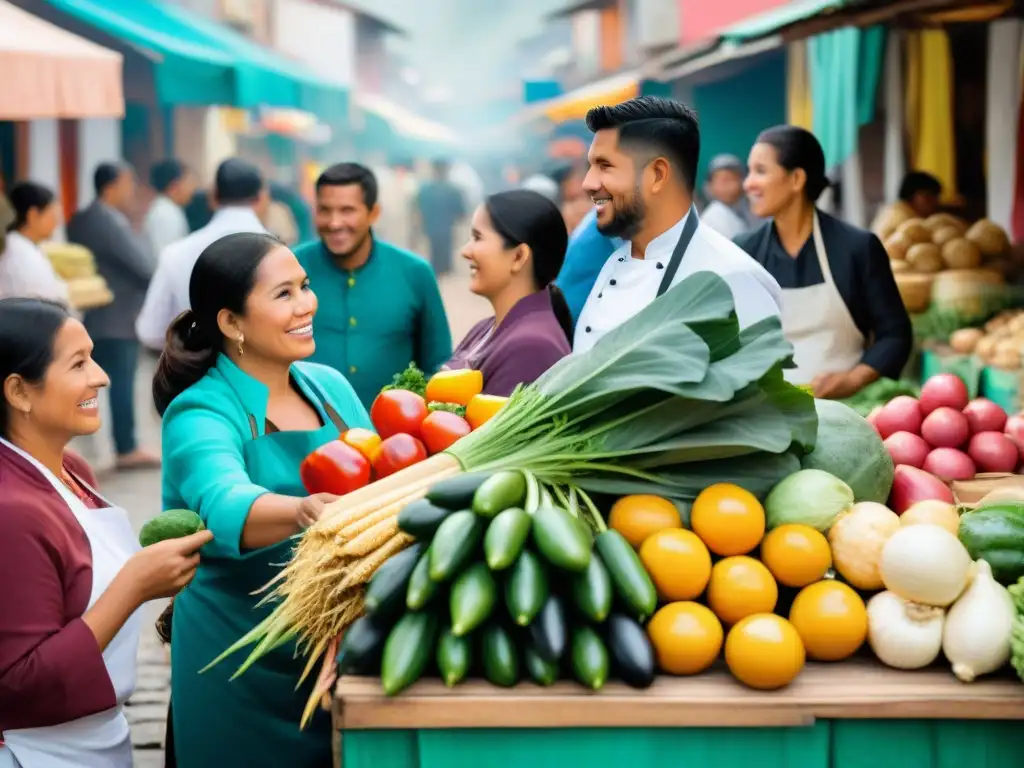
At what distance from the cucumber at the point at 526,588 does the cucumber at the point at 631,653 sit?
147mm

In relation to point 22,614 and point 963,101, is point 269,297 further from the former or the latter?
point 963,101

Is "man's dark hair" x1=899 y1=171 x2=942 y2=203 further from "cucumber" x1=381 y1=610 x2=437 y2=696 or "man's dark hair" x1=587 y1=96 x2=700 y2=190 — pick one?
"cucumber" x1=381 y1=610 x2=437 y2=696

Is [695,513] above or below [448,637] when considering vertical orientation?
above

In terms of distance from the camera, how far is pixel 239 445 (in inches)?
123

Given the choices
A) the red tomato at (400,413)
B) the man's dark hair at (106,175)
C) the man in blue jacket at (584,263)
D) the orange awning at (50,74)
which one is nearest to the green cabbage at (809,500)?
the red tomato at (400,413)

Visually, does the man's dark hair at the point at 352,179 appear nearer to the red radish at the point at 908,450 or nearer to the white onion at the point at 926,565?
the red radish at the point at 908,450

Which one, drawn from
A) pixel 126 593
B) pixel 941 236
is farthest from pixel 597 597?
pixel 941 236

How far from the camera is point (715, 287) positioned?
2.78 m

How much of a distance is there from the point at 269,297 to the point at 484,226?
1.25 m

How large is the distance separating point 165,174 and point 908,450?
9690mm

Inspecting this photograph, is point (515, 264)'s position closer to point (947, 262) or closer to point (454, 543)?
point (454, 543)

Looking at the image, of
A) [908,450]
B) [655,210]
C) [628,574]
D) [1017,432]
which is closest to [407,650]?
[628,574]

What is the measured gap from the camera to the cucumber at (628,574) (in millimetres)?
2420

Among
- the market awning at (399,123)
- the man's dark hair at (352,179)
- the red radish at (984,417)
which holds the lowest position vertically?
the red radish at (984,417)
